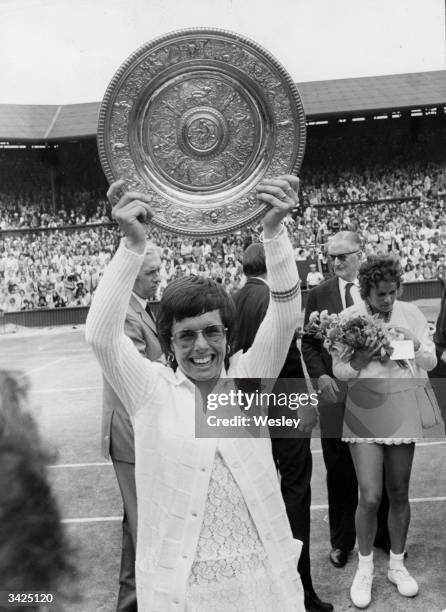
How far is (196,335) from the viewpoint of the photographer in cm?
171

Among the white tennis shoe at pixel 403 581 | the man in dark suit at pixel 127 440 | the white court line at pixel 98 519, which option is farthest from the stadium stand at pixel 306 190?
the man in dark suit at pixel 127 440

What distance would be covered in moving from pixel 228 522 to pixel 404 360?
194 cm

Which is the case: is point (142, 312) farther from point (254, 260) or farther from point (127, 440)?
point (254, 260)

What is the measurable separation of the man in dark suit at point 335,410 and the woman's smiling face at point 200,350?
202 centimetres

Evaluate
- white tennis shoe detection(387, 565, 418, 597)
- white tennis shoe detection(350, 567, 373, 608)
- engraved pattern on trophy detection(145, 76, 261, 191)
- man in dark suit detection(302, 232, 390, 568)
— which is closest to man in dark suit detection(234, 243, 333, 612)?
white tennis shoe detection(350, 567, 373, 608)

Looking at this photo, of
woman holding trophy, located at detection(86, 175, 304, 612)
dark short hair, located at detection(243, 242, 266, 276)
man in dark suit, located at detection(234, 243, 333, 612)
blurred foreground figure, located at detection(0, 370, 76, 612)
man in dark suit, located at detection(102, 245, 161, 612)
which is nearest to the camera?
blurred foreground figure, located at detection(0, 370, 76, 612)

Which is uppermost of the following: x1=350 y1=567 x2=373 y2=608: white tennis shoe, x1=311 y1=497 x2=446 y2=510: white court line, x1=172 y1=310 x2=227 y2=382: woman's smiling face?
x1=172 y1=310 x2=227 y2=382: woman's smiling face

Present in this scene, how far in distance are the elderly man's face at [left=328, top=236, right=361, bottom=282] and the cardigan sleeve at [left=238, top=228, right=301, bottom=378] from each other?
2272mm

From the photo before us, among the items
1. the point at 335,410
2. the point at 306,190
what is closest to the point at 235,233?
the point at 306,190

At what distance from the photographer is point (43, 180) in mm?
23172

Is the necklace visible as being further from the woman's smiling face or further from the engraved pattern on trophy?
the woman's smiling face

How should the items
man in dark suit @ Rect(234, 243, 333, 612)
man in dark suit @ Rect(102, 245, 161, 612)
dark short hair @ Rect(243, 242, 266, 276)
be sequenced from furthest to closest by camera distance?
1. dark short hair @ Rect(243, 242, 266, 276)
2. man in dark suit @ Rect(234, 243, 333, 612)
3. man in dark suit @ Rect(102, 245, 161, 612)

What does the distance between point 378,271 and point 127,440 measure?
1.46 m

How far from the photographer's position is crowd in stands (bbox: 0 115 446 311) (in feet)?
61.9
